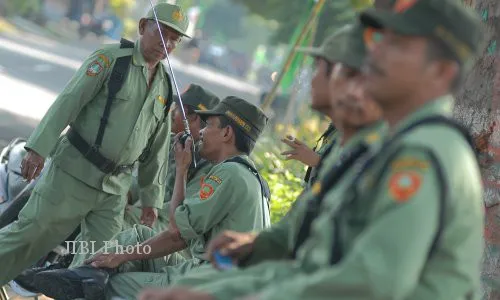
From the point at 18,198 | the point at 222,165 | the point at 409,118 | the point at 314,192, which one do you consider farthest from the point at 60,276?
the point at 409,118

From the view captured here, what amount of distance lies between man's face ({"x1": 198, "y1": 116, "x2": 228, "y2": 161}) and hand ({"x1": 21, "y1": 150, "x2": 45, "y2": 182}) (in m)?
0.98

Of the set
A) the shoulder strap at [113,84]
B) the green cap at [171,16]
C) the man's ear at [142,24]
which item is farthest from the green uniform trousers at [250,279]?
the man's ear at [142,24]

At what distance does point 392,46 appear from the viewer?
7.76ft

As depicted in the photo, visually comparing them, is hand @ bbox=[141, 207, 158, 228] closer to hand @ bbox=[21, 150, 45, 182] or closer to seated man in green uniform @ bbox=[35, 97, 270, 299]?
hand @ bbox=[21, 150, 45, 182]

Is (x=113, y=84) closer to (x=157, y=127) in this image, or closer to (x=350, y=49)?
(x=157, y=127)

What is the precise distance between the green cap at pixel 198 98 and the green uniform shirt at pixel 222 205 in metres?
1.71

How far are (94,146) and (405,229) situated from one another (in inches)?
154

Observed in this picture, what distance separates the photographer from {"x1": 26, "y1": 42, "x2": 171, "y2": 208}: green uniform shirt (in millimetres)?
5691

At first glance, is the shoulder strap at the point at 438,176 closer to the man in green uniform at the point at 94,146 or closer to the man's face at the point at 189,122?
the man in green uniform at the point at 94,146

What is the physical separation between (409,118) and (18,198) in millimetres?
4306

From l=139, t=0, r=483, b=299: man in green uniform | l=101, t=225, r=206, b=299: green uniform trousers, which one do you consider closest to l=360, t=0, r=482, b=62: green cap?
l=139, t=0, r=483, b=299: man in green uniform

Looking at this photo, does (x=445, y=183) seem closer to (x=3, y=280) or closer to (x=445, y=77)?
(x=445, y=77)

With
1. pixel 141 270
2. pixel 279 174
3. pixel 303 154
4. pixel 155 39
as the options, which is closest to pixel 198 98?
pixel 155 39

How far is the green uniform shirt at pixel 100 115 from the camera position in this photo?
18.7ft
